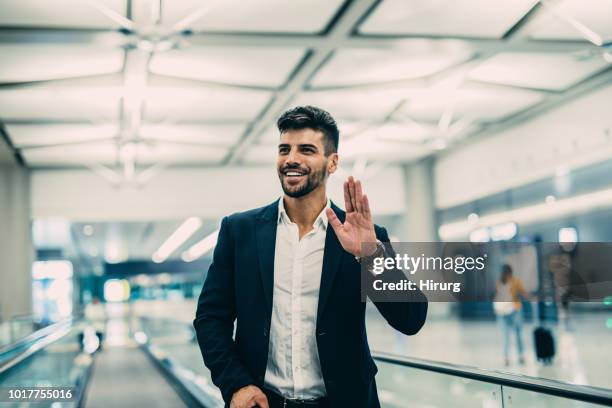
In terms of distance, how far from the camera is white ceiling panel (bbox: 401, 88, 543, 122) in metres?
19.8

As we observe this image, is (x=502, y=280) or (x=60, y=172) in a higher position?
(x=60, y=172)

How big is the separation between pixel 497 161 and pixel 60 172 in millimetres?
15772

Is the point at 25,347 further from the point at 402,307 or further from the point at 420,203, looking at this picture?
the point at 420,203

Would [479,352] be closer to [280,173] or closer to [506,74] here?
[506,74]

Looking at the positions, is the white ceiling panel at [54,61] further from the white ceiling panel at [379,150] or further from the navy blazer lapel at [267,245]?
the navy blazer lapel at [267,245]

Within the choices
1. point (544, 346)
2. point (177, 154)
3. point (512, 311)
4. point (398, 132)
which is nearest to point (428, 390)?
point (544, 346)

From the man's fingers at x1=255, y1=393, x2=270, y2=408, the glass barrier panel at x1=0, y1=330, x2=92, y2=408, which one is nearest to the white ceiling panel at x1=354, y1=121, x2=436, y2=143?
the glass barrier panel at x1=0, y1=330, x2=92, y2=408

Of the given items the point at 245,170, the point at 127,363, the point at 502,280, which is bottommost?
the point at 127,363

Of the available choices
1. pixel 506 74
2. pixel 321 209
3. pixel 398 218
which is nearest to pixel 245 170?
pixel 398 218

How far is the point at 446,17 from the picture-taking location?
13.9 m

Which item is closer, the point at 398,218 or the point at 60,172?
the point at 60,172

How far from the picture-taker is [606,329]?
20828 millimetres

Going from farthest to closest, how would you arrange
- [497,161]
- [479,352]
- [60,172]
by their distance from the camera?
[60,172] < [497,161] < [479,352]

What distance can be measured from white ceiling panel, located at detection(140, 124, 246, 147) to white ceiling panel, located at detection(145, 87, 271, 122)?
41.1 inches
